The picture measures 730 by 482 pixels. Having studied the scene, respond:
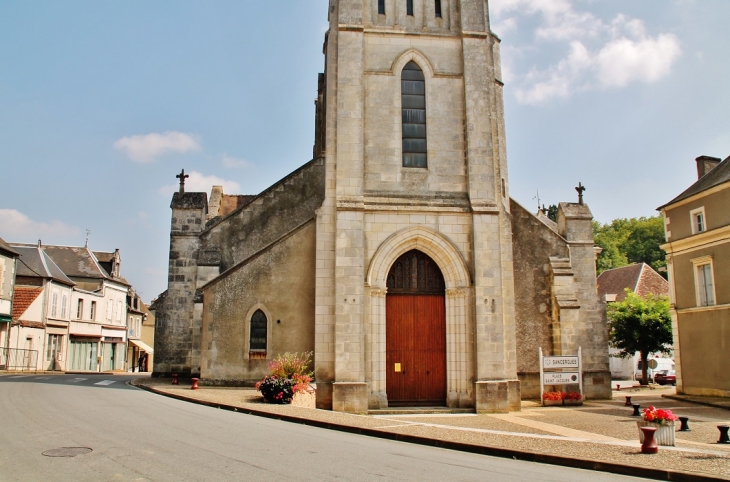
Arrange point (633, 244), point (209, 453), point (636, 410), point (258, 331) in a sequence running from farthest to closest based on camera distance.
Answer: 1. point (633, 244)
2. point (258, 331)
3. point (636, 410)
4. point (209, 453)

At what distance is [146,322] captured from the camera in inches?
2557

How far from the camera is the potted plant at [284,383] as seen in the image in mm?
16344

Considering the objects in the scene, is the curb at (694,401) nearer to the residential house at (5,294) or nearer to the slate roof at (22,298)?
the residential house at (5,294)

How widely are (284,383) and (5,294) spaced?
1031 inches

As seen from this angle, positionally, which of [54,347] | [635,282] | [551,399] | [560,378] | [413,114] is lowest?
[551,399]

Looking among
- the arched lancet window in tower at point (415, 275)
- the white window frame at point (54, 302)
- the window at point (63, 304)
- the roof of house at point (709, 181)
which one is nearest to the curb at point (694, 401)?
the roof of house at point (709, 181)

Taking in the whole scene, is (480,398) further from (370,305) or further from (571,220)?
(571,220)

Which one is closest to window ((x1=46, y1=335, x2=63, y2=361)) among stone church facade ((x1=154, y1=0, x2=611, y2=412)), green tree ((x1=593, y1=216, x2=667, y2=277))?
stone church facade ((x1=154, y1=0, x2=611, y2=412))

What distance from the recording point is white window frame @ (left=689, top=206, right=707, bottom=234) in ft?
82.8

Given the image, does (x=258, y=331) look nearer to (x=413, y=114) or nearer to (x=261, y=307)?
(x=261, y=307)

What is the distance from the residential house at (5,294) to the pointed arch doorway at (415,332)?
26203 mm

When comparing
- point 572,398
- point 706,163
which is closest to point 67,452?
point 572,398

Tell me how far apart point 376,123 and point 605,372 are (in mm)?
12227

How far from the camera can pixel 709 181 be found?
25.9 metres
